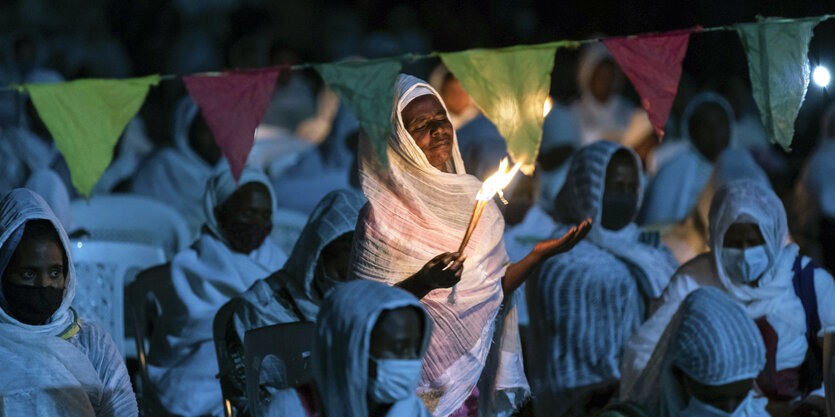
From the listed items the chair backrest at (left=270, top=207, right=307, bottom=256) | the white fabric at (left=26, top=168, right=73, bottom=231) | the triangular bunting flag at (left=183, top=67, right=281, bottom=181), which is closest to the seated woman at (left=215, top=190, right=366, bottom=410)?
the triangular bunting flag at (left=183, top=67, right=281, bottom=181)

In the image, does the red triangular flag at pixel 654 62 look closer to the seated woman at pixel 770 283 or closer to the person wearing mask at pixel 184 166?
the seated woman at pixel 770 283

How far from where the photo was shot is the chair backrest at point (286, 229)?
332 inches

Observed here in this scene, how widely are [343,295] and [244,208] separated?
3.63 meters

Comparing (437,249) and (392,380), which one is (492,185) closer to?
(437,249)

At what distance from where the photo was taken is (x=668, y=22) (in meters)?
9.89

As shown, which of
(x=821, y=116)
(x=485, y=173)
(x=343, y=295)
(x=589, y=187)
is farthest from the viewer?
(x=821, y=116)

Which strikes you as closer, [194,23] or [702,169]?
[702,169]

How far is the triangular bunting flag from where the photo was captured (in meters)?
6.76

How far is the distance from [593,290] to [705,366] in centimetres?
213

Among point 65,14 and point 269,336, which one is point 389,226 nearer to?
point 269,336

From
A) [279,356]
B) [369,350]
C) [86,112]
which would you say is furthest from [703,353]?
[86,112]

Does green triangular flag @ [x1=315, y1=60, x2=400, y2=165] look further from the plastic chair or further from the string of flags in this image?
the plastic chair

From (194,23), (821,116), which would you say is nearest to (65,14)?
(194,23)

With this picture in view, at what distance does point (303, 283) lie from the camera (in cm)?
614
